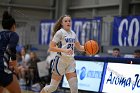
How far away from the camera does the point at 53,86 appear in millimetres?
7332

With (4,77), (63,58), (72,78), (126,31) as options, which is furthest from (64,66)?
(126,31)

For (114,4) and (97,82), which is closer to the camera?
(97,82)

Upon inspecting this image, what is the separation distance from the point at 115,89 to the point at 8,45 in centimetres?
501

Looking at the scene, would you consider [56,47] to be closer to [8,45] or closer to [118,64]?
[8,45]

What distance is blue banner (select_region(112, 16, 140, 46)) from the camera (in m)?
14.6

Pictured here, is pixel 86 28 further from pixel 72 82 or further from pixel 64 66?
pixel 72 82

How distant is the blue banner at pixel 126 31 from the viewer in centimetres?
1459

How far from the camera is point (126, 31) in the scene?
1501 centimetres

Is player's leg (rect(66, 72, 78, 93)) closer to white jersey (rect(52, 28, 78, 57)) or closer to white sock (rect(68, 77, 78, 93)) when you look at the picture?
white sock (rect(68, 77, 78, 93))

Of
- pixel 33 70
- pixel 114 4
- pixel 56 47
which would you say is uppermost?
pixel 114 4

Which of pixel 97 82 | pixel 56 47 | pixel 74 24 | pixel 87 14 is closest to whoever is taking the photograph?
pixel 56 47

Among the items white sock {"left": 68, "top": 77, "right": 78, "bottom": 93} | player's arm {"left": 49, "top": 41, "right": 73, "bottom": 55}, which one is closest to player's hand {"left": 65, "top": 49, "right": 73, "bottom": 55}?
player's arm {"left": 49, "top": 41, "right": 73, "bottom": 55}

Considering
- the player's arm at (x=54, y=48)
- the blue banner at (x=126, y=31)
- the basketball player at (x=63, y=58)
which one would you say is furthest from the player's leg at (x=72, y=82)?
the blue banner at (x=126, y=31)

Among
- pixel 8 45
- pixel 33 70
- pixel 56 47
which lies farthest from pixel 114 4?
pixel 8 45
